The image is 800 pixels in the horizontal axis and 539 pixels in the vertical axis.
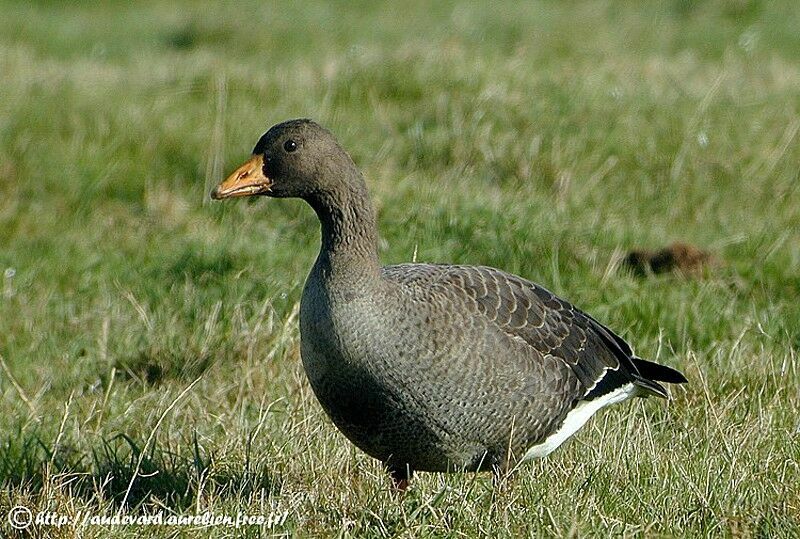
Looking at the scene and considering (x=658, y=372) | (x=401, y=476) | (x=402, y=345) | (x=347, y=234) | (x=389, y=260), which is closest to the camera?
(x=402, y=345)

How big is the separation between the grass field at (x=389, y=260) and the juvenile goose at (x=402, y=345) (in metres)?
0.18

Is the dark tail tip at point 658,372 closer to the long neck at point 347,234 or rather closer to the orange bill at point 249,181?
the long neck at point 347,234

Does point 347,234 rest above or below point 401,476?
above

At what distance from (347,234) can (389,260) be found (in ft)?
8.29

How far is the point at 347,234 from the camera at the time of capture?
15.1 feet

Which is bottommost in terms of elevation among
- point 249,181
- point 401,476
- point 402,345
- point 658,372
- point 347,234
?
point 401,476

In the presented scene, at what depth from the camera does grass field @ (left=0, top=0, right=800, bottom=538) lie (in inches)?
177

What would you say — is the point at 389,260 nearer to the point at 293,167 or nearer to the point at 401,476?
the point at 401,476

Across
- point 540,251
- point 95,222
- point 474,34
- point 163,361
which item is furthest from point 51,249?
point 474,34

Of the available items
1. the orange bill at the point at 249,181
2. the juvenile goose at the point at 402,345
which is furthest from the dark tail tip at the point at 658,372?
the orange bill at the point at 249,181

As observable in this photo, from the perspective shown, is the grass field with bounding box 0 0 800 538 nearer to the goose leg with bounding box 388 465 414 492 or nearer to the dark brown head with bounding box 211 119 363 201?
the goose leg with bounding box 388 465 414 492

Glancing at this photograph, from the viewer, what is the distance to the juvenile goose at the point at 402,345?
4469mm

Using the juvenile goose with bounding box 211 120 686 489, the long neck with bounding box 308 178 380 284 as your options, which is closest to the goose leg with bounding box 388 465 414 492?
the juvenile goose with bounding box 211 120 686 489

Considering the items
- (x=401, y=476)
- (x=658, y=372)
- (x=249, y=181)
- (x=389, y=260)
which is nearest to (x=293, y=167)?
(x=249, y=181)
